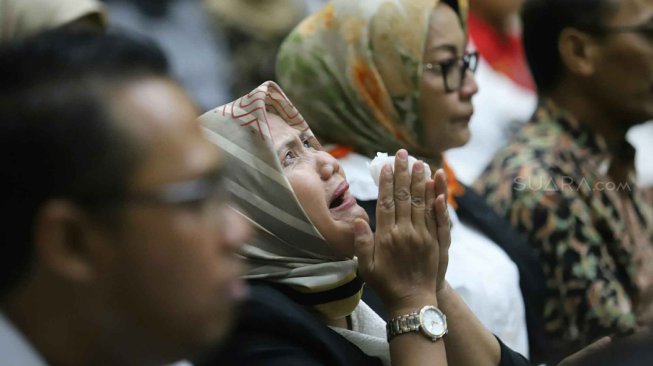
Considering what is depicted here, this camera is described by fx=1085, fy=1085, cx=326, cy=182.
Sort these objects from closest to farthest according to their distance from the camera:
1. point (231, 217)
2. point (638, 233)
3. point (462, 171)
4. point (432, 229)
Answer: point (231, 217) < point (432, 229) < point (638, 233) < point (462, 171)

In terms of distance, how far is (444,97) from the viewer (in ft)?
9.53

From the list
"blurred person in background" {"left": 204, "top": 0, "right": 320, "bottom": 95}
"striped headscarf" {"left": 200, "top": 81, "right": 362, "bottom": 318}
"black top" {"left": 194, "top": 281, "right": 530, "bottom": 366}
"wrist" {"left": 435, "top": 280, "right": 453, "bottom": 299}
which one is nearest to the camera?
"black top" {"left": 194, "top": 281, "right": 530, "bottom": 366}

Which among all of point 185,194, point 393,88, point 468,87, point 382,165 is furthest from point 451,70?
point 185,194

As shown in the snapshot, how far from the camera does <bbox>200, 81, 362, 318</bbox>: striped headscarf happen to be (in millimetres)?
1948

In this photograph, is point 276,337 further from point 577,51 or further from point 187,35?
point 187,35

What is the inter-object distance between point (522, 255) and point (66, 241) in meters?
2.00

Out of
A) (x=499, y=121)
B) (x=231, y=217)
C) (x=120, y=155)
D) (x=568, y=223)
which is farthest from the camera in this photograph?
(x=499, y=121)

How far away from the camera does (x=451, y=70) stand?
2918 mm

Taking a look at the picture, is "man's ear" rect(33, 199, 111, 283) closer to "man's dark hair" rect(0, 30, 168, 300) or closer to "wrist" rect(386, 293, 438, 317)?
"man's dark hair" rect(0, 30, 168, 300)

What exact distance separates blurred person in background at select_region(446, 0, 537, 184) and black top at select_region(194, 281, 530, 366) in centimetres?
249

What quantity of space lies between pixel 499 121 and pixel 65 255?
11.9ft

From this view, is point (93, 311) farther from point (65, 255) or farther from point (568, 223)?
point (568, 223)

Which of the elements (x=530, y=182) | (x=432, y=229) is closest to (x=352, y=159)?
(x=530, y=182)

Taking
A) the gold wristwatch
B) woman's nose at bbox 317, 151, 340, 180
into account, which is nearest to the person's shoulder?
the gold wristwatch
